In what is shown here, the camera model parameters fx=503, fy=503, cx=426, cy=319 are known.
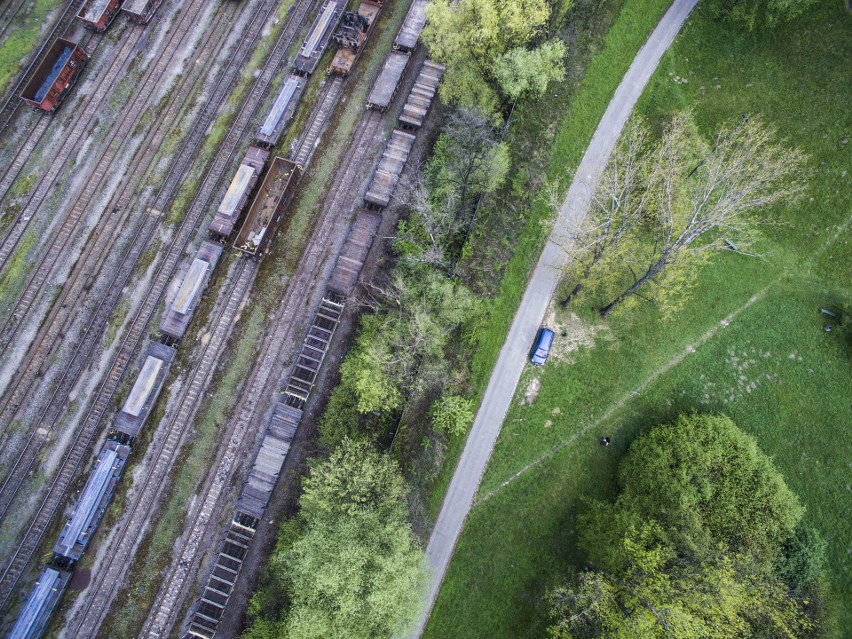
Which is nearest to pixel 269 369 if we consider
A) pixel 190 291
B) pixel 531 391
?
pixel 190 291

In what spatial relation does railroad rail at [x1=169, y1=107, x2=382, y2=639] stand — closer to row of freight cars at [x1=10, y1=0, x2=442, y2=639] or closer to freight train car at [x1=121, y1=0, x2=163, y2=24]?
row of freight cars at [x1=10, y1=0, x2=442, y2=639]

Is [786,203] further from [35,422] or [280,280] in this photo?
[35,422]

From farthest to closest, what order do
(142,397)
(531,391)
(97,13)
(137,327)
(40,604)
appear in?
(97,13) < (137,327) < (531,391) < (142,397) < (40,604)

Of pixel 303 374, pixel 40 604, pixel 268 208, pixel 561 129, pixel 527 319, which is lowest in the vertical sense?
pixel 40 604

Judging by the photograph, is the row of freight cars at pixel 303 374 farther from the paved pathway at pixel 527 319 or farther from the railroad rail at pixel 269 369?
the paved pathway at pixel 527 319

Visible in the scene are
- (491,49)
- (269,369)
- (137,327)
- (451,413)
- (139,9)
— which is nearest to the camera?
(451,413)

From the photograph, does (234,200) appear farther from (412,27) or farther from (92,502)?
(92,502)

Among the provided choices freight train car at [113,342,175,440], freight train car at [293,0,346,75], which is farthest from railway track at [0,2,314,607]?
freight train car at [113,342,175,440]

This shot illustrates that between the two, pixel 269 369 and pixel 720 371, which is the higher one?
pixel 720 371
